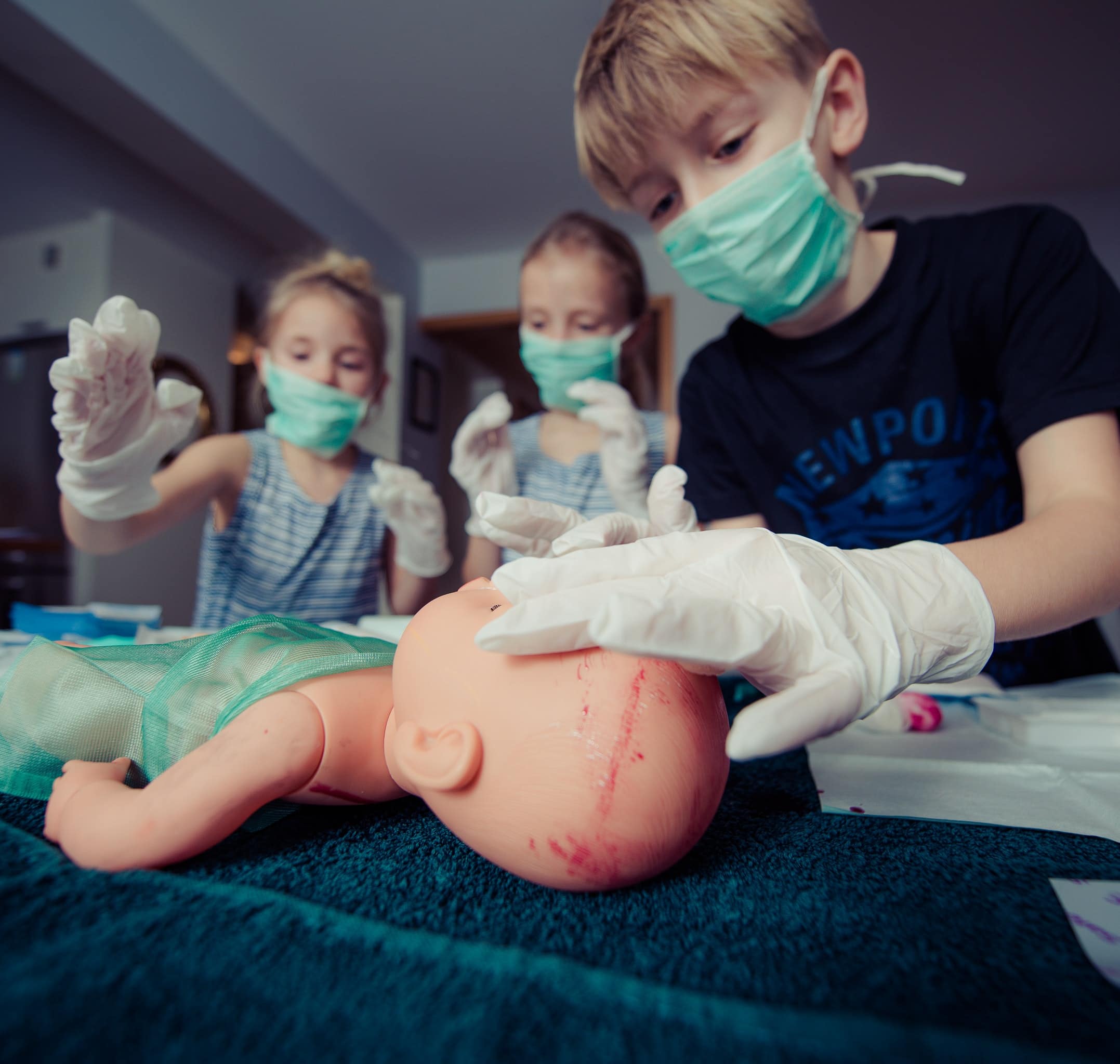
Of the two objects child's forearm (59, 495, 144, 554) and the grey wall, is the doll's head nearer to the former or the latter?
child's forearm (59, 495, 144, 554)

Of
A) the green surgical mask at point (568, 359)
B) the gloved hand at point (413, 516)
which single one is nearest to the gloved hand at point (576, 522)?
the gloved hand at point (413, 516)

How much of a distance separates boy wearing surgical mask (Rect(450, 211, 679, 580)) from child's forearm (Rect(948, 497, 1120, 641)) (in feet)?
2.49

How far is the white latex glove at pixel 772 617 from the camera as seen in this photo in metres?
0.42

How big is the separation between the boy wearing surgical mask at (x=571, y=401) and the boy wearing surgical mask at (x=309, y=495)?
0.15 m

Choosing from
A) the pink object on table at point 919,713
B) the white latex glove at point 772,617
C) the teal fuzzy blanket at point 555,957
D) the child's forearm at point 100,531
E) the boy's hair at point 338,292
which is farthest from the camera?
the boy's hair at point 338,292

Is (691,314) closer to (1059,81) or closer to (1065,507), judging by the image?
(1059,81)

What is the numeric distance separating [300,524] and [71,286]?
2616mm

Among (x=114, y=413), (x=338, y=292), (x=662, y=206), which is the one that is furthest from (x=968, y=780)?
(x=338, y=292)

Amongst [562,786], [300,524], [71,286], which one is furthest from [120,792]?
[71,286]

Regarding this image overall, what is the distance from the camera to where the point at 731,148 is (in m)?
0.98

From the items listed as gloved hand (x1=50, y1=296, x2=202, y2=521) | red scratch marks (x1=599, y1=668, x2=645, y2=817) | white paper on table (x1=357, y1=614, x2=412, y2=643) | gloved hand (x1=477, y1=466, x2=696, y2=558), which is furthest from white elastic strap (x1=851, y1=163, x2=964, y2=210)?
gloved hand (x1=50, y1=296, x2=202, y2=521)

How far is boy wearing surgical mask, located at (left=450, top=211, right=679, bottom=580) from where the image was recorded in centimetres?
140

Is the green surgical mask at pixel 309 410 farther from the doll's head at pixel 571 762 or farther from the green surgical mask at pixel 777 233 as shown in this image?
the doll's head at pixel 571 762

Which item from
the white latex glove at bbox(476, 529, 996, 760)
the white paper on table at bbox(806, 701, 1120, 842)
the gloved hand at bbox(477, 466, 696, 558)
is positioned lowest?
the white paper on table at bbox(806, 701, 1120, 842)
